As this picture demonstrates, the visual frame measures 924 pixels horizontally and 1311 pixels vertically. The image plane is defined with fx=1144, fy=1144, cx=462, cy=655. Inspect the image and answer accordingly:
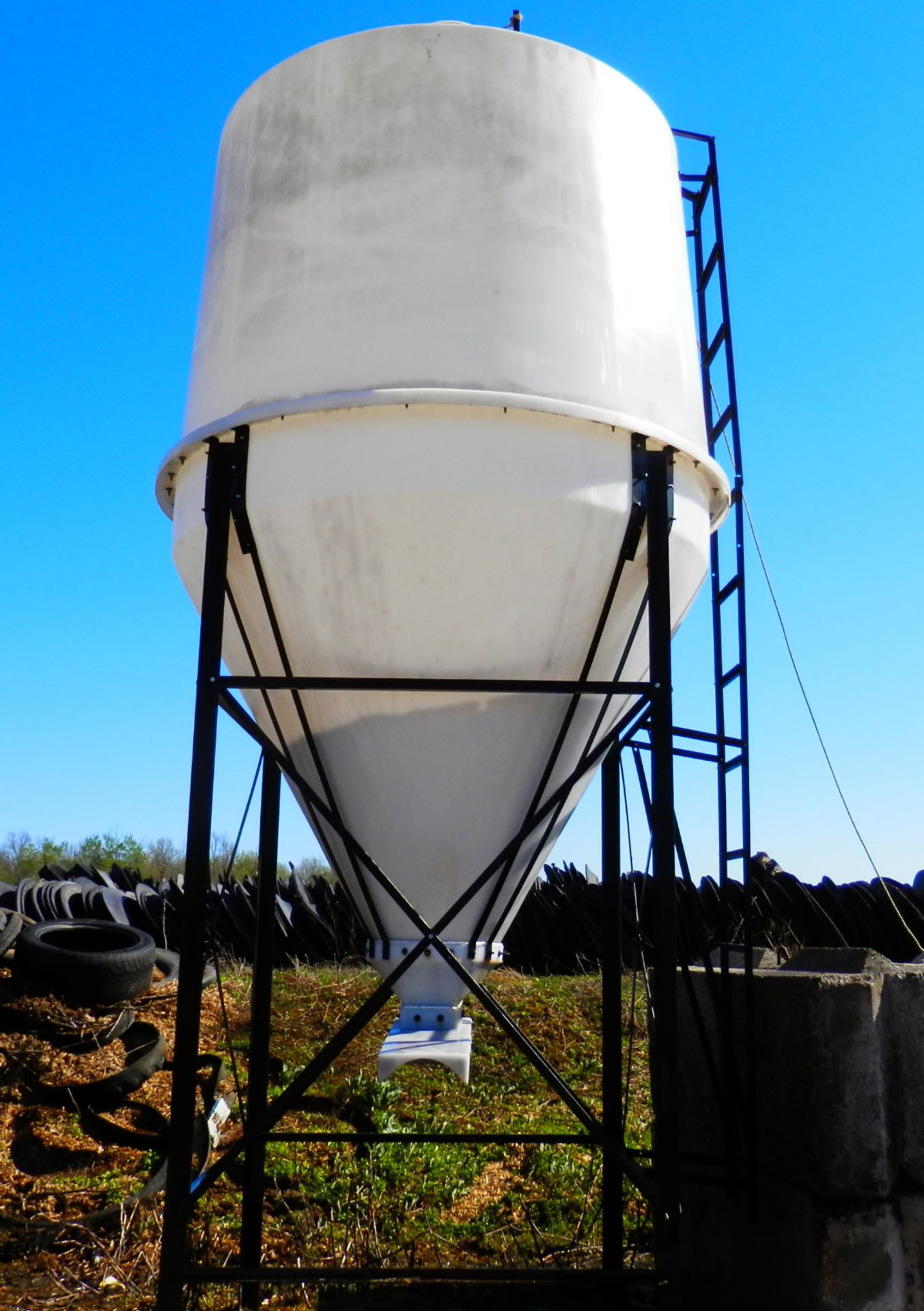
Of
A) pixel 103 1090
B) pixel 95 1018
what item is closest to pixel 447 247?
pixel 103 1090

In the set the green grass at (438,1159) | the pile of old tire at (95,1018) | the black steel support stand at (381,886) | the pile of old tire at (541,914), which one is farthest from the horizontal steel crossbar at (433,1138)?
the pile of old tire at (541,914)

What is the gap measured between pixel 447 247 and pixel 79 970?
23.3ft

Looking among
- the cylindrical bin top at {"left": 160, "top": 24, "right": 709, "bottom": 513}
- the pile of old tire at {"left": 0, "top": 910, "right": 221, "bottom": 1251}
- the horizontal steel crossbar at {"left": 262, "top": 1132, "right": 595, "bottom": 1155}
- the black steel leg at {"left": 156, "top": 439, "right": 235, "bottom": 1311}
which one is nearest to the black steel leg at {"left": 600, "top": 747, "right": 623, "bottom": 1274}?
the horizontal steel crossbar at {"left": 262, "top": 1132, "right": 595, "bottom": 1155}

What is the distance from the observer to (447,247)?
17.1 ft

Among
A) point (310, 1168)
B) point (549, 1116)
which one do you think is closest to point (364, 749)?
point (310, 1168)

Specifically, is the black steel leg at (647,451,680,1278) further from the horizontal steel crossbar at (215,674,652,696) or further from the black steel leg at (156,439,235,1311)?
the black steel leg at (156,439,235,1311)

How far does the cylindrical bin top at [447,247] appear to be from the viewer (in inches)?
201

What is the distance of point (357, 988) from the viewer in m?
11.3

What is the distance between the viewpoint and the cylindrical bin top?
16.8 ft

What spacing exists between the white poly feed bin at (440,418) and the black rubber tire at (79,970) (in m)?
4.89

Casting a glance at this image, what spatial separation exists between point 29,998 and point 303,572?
238 inches

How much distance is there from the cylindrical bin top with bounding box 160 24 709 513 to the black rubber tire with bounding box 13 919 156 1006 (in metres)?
5.68

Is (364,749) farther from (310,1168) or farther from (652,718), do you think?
(310,1168)

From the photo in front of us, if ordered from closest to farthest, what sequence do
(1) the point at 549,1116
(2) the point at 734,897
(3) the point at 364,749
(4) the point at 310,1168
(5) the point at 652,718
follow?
(5) the point at 652,718 < (3) the point at 364,749 < (4) the point at 310,1168 < (1) the point at 549,1116 < (2) the point at 734,897
